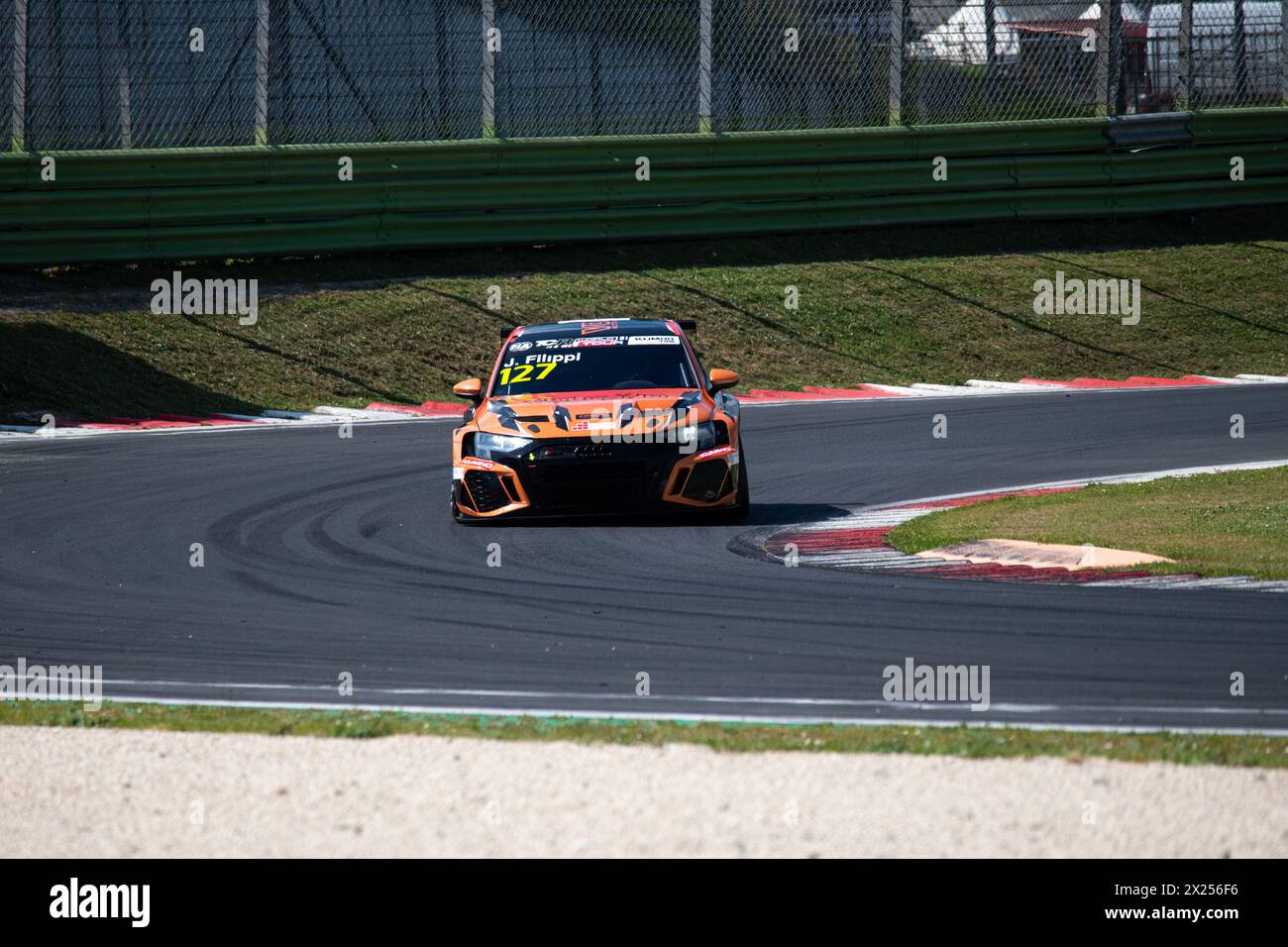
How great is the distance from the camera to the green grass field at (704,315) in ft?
59.0

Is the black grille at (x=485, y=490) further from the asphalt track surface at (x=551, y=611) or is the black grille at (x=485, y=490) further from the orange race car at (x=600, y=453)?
the asphalt track surface at (x=551, y=611)

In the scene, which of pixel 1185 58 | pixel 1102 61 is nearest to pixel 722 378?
pixel 1102 61

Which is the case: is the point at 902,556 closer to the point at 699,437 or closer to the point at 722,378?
the point at 699,437

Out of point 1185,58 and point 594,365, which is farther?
point 1185,58

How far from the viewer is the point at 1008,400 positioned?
18.1 meters

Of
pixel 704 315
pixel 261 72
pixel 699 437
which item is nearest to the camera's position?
pixel 699 437

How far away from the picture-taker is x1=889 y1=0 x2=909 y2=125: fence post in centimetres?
2181

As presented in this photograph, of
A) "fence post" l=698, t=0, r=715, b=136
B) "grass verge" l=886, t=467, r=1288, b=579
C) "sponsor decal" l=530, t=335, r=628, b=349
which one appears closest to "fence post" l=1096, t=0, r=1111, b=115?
"fence post" l=698, t=0, r=715, b=136

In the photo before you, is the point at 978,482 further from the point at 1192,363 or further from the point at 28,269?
the point at 28,269

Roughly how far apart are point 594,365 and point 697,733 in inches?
243

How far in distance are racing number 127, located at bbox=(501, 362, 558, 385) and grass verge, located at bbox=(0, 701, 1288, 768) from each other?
217 inches

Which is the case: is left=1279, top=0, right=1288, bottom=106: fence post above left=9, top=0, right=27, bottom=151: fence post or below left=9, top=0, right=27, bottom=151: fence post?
above

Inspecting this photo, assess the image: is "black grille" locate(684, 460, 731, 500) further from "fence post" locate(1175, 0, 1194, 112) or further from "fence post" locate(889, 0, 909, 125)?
"fence post" locate(1175, 0, 1194, 112)

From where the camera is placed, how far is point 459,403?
18328 mm
